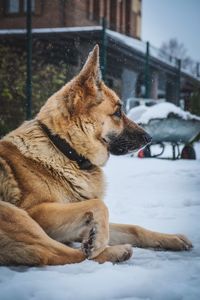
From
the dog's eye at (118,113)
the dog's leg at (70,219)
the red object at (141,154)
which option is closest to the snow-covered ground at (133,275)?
the dog's leg at (70,219)

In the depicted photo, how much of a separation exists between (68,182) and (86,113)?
0.61m

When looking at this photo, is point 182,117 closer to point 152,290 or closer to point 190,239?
point 190,239

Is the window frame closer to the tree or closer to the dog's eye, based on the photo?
the tree

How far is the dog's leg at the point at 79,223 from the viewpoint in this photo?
269 centimetres

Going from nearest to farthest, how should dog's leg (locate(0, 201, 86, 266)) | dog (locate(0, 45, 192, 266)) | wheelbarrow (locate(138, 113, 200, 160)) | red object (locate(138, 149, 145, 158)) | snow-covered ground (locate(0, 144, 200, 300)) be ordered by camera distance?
snow-covered ground (locate(0, 144, 200, 300)) → dog's leg (locate(0, 201, 86, 266)) → dog (locate(0, 45, 192, 266)) → wheelbarrow (locate(138, 113, 200, 160)) → red object (locate(138, 149, 145, 158))

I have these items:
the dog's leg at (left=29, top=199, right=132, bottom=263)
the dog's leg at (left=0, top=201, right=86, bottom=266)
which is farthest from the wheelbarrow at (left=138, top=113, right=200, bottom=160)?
the dog's leg at (left=0, top=201, right=86, bottom=266)

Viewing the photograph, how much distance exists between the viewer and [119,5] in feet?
78.5

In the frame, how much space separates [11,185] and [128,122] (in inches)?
55.8

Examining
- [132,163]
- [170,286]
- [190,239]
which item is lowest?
[132,163]

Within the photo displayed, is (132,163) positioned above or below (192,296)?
below

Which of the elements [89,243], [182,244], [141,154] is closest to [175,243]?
[182,244]

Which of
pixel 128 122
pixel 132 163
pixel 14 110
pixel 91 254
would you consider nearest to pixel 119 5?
pixel 14 110

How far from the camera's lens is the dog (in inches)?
99.3

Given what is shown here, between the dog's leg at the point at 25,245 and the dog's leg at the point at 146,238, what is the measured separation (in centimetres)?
63
